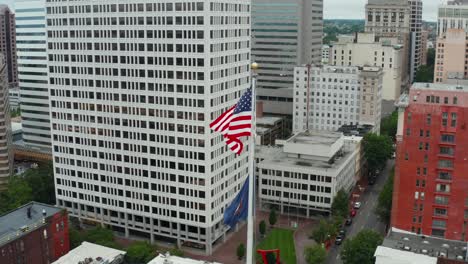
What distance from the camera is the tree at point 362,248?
91.1m

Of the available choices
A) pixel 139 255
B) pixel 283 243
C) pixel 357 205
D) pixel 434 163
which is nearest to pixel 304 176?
pixel 357 205

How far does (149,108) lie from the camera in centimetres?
10419

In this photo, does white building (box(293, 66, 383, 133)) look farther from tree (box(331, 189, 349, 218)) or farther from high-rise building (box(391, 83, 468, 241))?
high-rise building (box(391, 83, 468, 241))

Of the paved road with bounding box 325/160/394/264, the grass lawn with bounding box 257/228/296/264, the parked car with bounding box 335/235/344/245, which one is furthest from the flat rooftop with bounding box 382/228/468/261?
the grass lawn with bounding box 257/228/296/264

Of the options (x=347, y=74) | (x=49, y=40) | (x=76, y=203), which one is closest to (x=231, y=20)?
(x=49, y=40)

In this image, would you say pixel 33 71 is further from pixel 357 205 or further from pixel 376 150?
pixel 376 150

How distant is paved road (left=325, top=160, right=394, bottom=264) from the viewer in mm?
106625

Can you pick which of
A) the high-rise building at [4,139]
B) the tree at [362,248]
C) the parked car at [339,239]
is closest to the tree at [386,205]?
the parked car at [339,239]

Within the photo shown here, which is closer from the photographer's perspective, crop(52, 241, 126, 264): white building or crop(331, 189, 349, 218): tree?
crop(52, 241, 126, 264): white building

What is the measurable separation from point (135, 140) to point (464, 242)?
208 feet

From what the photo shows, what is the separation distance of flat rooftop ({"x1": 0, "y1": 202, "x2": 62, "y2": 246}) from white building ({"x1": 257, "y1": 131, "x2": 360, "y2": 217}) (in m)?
51.0

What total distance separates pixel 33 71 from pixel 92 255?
98.6m

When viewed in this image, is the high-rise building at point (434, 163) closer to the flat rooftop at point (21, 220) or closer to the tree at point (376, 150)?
the tree at point (376, 150)

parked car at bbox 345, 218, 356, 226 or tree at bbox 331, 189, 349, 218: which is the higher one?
tree at bbox 331, 189, 349, 218
